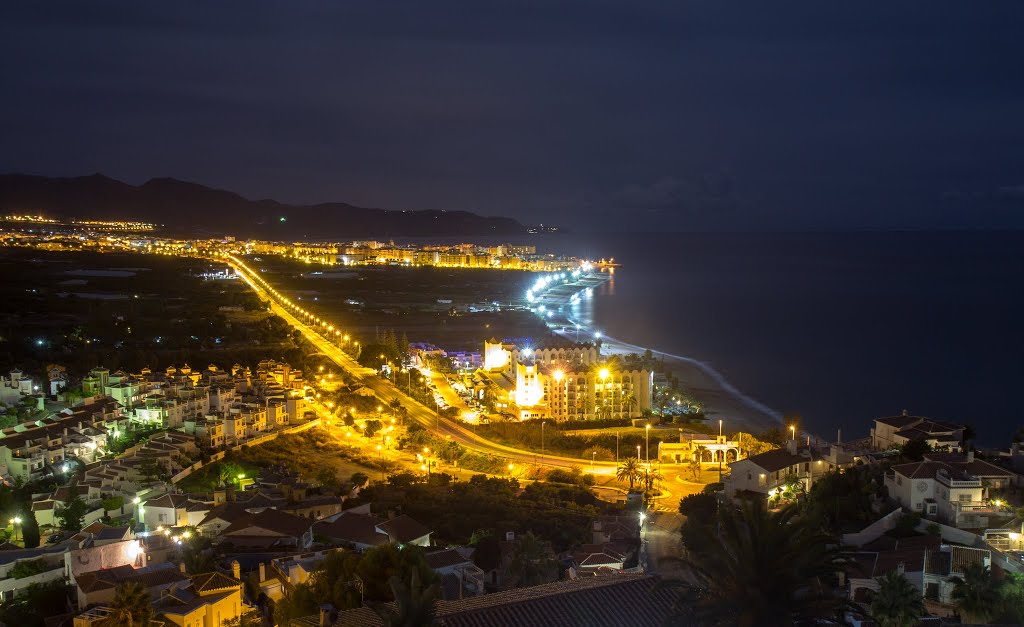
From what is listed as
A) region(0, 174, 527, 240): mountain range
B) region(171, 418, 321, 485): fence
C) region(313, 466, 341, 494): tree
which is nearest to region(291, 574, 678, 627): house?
region(313, 466, 341, 494): tree

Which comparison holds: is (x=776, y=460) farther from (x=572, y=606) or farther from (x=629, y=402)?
(x=572, y=606)

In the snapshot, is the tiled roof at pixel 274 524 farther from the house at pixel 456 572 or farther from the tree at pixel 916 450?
the tree at pixel 916 450

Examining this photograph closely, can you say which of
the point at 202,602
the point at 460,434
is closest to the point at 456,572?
the point at 202,602

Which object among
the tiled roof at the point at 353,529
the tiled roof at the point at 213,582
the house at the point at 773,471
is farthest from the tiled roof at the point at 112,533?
the house at the point at 773,471

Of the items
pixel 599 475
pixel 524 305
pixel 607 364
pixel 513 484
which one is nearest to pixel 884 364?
pixel 607 364

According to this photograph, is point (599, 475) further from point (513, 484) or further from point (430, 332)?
point (430, 332)

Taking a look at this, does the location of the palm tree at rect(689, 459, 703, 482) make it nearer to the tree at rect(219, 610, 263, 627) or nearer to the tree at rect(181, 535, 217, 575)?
the tree at rect(181, 535, 217, 575)
